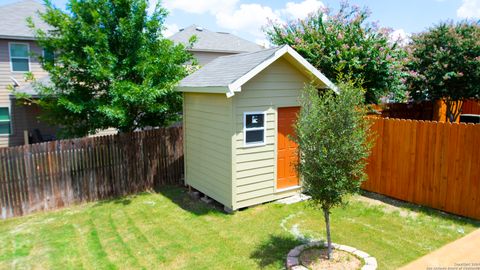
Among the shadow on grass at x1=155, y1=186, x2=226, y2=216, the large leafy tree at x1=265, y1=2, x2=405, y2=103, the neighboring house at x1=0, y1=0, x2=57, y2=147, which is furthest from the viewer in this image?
the neighboring house at x1=0, y1=0, x2=57, y2=147

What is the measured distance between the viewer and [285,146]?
834 centimetres

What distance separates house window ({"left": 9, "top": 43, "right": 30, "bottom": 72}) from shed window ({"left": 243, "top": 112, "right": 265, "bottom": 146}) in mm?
12113

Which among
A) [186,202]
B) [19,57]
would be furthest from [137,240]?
[19,57]

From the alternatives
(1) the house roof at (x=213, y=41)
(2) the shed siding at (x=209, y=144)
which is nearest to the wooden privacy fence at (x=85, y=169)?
(2) the shed siding at (x=209, y=144)

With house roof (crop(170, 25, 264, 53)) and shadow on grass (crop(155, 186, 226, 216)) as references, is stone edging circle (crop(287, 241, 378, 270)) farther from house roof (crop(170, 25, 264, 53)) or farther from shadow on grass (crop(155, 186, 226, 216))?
house roof (crop(170, 25, 264, 53))

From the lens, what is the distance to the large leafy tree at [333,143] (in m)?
4.80

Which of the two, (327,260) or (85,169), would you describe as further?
(85,169)

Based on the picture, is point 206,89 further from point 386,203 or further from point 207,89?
point 386,203

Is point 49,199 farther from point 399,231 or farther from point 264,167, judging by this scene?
point 399,231

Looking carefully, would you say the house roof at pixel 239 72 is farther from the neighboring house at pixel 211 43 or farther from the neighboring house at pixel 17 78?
the neighboring house at pixel 211 43

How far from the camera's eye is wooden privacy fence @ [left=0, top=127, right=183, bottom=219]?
755 centimetres

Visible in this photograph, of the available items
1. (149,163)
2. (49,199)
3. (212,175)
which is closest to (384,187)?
(212,175)

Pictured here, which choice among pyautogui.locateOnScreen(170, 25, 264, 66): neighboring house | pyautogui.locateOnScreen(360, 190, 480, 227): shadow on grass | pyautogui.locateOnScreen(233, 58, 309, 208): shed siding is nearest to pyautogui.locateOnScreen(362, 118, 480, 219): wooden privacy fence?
pyautogui.locateOnScreen(360, 190, 480, 227): shadow on grass

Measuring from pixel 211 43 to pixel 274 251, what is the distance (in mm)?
16542
